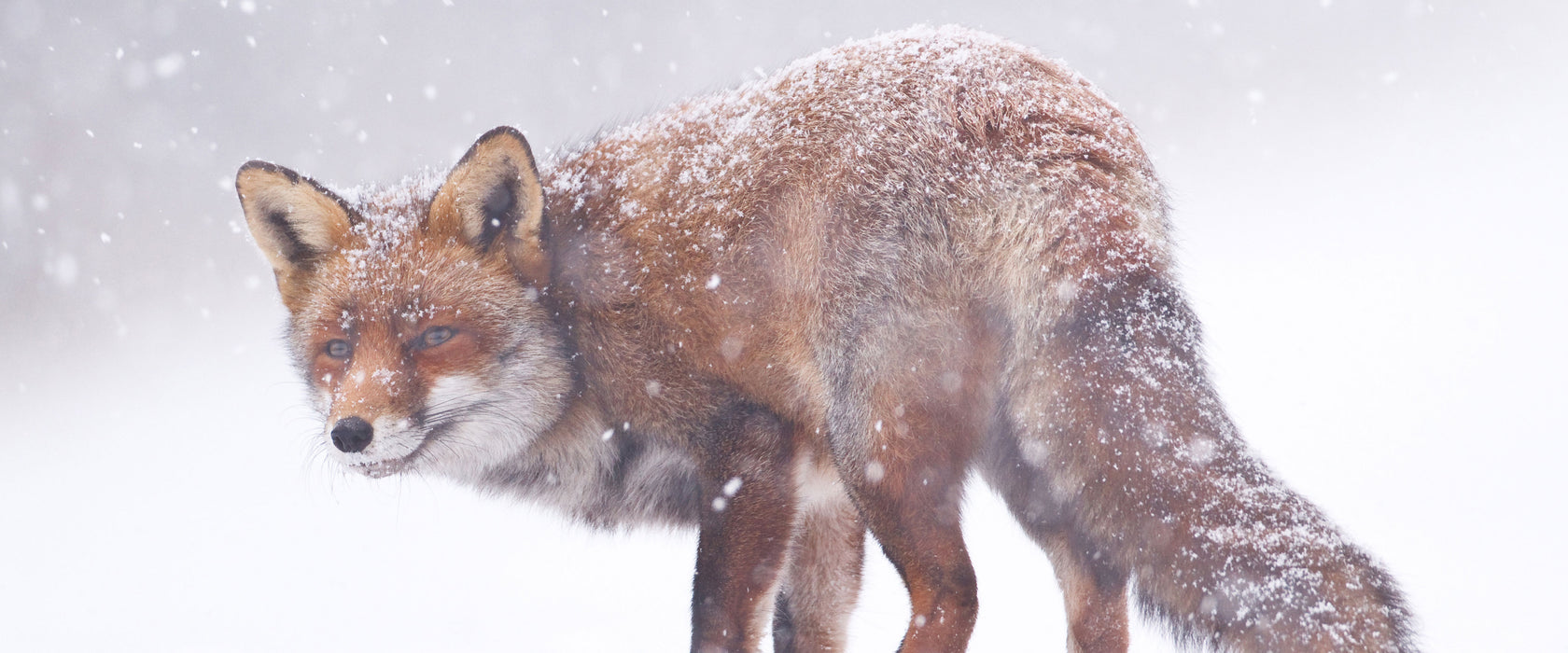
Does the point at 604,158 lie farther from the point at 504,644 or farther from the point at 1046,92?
the point at 504,644

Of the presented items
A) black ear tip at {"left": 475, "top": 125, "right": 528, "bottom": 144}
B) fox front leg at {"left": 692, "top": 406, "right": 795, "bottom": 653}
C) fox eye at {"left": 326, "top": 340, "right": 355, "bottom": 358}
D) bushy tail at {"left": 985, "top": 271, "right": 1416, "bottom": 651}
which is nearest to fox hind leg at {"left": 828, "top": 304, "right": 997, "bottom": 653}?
bushy tail at {"left": 985, "top": 271, "right": 1416, "bottom": 651}

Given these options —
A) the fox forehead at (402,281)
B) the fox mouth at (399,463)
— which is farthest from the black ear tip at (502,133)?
the fox mouth at (399,463)

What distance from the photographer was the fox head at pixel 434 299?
108 inches

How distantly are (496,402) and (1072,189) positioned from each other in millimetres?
1622

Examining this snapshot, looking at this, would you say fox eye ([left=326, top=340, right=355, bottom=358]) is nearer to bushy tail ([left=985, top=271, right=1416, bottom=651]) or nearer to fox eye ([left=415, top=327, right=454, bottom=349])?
fox eye ([left=415, top=327, right=454, bottom=349])

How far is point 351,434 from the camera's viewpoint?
250cm

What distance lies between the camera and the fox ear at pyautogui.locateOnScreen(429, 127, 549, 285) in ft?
9.09

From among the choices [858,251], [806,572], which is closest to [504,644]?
[806,572]

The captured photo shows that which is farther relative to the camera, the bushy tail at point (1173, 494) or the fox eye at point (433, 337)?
A: the fox eye at point (433, 337)

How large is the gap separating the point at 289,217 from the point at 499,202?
0.62 m

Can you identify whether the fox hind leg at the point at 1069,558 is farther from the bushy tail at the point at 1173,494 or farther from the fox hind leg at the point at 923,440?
the fox hind leg at the point at 923,440

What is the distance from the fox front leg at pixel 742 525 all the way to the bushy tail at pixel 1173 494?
608 mm

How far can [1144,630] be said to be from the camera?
2.30 m

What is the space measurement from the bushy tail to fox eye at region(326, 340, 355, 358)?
1.75 meters
